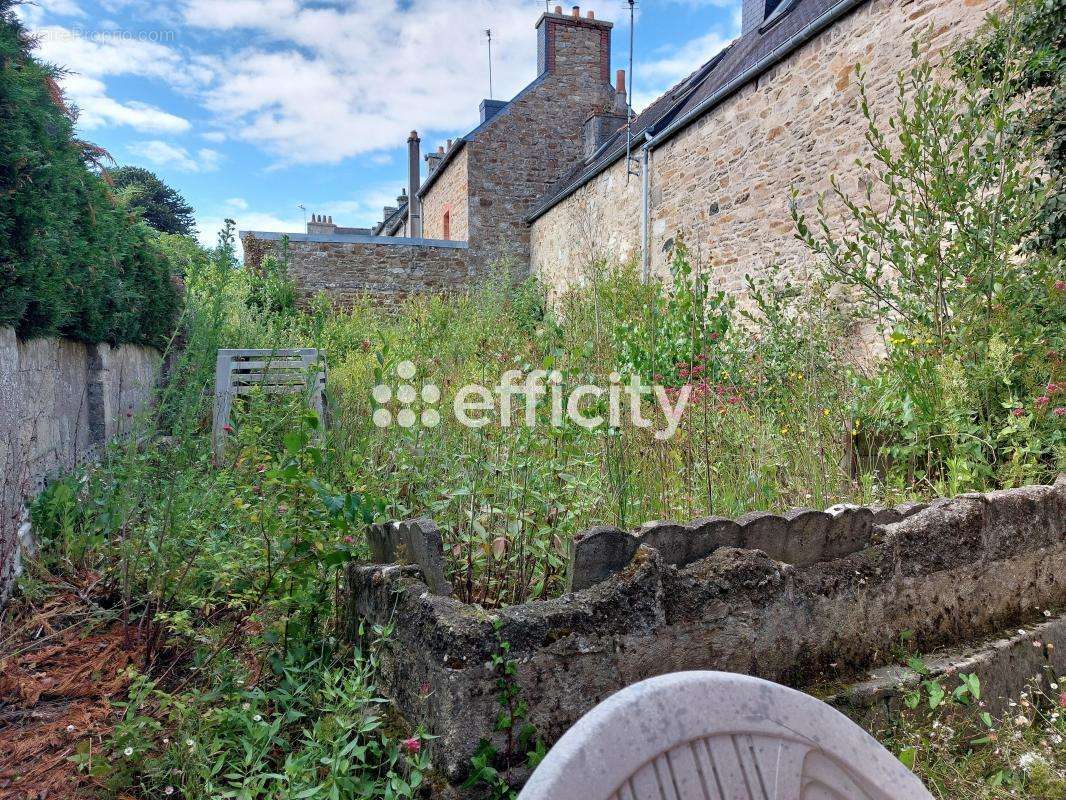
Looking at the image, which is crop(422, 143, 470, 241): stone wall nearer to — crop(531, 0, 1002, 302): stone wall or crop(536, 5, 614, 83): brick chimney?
crop(536, 5, 614, 83): brick chimney

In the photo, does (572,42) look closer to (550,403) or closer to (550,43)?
(550,43)

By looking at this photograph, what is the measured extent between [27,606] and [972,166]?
181 inches

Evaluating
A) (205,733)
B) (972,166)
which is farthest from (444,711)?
(972,166)

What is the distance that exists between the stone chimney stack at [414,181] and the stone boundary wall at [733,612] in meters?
20.5

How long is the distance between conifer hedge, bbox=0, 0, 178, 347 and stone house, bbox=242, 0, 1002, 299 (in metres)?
2.60

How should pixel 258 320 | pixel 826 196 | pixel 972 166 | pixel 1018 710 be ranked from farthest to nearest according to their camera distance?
1. pixel 258 320
2. pixel 826 196
3. pixel 972 166
4. pixel 1018 710

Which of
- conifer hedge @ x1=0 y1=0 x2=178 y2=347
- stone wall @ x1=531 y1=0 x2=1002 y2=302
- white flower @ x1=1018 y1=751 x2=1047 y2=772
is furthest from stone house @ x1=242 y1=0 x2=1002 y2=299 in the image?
white flower @ x1=1018 y1=751 x2=1047 y2=772

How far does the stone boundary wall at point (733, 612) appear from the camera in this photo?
1711 mm

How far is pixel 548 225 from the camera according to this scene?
44.9 ft

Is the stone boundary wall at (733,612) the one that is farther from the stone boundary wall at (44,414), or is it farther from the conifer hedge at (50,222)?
the conifer hedge at (50,222)

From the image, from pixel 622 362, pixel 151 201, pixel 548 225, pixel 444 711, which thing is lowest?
pixel 444 711

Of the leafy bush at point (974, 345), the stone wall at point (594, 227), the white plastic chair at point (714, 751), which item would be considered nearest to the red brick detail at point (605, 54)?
the stone wall at point (594, 227)

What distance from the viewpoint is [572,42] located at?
15.3 m

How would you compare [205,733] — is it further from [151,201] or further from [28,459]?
[151,201]
